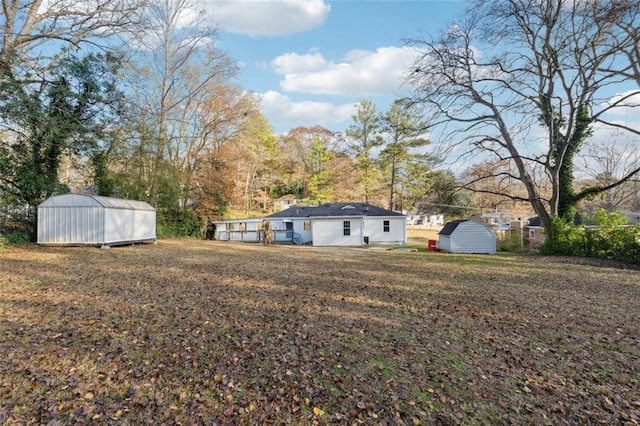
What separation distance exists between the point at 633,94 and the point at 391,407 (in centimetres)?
1819

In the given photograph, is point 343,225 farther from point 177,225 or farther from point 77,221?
point 77,221

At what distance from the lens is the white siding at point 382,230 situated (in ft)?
77.7

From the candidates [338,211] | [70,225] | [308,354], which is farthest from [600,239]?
[70,225]

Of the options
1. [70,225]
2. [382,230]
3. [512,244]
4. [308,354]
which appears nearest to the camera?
[308,354]

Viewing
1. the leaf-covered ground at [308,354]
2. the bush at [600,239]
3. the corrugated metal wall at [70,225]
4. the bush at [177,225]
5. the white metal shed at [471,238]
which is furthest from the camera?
the bush at [177,225]

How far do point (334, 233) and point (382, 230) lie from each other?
391 centimetres

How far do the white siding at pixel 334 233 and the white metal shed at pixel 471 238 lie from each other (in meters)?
6.48

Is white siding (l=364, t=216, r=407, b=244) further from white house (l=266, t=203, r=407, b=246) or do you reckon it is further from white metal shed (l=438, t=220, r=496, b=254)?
white metal shed (l=438, t=220, r=496, b=254)

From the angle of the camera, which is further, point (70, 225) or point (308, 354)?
point (70, 225)

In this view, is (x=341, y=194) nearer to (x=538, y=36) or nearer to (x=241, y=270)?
(x=538, y=36)

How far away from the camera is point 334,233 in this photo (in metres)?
22.6

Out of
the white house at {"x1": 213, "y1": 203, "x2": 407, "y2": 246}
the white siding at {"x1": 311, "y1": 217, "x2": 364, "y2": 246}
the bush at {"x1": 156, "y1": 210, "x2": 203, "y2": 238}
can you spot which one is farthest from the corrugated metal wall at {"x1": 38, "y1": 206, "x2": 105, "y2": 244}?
the white siding at {"x1": 311, "y1": 217, "x2": 364, "y2": 246}

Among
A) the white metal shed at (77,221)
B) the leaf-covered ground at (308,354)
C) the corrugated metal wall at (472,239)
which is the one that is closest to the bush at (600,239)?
the corrugated metal wall at (472,239)

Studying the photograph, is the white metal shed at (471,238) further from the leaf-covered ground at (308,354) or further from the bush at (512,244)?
the leaf-covered ground at (308,354)
